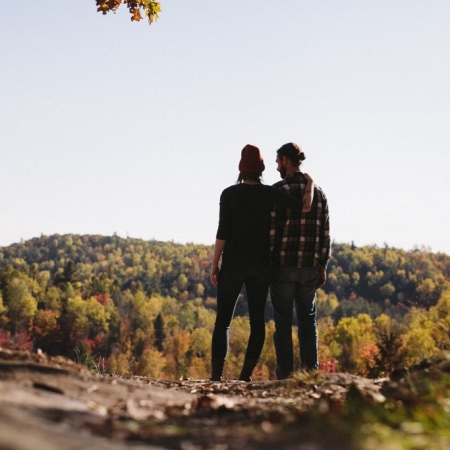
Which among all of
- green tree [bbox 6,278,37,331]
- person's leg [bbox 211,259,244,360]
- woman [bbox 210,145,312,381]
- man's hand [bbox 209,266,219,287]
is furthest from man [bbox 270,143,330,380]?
green tree [bbox 6,278,37,331]

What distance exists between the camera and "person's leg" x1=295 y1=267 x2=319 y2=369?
6613 mm

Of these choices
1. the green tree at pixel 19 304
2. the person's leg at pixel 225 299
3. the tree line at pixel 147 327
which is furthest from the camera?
the green tree at pixel 19 304

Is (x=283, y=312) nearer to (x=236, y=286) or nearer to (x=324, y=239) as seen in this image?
(x=236, y=286)

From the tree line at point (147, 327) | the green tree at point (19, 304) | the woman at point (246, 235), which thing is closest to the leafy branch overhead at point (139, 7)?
the woman at point (246, 235)

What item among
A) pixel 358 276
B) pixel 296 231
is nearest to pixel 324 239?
pixel 296 231

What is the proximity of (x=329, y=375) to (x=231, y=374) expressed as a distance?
3458 inches

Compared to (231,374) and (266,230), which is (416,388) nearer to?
(266,230)

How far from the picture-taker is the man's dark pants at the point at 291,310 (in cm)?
655

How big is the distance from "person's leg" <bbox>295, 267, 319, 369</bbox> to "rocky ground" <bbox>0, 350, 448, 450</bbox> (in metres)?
1.33

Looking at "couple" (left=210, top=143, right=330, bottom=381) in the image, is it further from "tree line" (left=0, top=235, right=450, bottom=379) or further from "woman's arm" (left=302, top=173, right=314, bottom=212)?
"tree line" (left=0, top=235, right=450, bottom=379)

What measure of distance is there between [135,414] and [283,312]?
338 cm

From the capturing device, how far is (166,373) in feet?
363

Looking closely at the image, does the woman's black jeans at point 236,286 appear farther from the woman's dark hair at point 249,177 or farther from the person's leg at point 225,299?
the woman's dark hair at point 249,177

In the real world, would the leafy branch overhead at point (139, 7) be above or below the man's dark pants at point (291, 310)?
above
